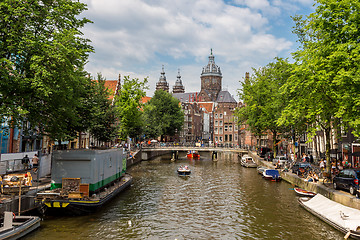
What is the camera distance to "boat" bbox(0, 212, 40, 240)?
1404cm

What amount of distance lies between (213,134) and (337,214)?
97.4 meters

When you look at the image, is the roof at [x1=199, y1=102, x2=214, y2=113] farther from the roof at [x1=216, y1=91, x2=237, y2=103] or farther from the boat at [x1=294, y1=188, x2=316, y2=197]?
the boat at [x1=294, y1=188, x2=316, y2=197]

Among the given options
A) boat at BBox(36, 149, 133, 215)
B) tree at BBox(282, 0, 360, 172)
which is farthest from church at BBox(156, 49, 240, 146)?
boat at BBox(36, 149, 133, 215)

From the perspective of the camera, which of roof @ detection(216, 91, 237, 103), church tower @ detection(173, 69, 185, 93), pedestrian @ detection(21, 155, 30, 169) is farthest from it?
church tower @ detection(173, 69, 185, 93)

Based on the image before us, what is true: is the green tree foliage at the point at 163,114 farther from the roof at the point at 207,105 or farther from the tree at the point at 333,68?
the roof at the point at 207,105

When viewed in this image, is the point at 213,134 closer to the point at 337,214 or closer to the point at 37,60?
the point at 337,214

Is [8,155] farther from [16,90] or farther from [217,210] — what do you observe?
[217,210]

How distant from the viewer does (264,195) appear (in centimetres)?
2748

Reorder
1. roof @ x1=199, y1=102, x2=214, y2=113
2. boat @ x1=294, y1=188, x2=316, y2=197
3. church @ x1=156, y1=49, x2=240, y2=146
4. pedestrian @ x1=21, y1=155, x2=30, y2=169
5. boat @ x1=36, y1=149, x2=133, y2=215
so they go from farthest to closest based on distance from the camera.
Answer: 1. roof @ x1=199, y1=102, x2=214, y2=113
2. church @ x1=156, y1=49, x2=240, y2=146
3. pedestrian @ x1=21, y1=155, x2=30, y2=169
4. boat @ x1=294, y1=188, x2=316, y2=197
5. boat @ x1=36, y1=149, x2=133, y2=215

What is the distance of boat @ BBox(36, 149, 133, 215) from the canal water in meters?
0.85

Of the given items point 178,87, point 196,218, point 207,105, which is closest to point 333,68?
point 196,218

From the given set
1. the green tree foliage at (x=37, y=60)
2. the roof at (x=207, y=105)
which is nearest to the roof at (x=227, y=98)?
the roof at (x=207, y=105)

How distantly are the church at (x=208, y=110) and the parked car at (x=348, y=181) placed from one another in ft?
246

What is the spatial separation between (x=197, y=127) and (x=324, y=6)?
110266 millimetres
